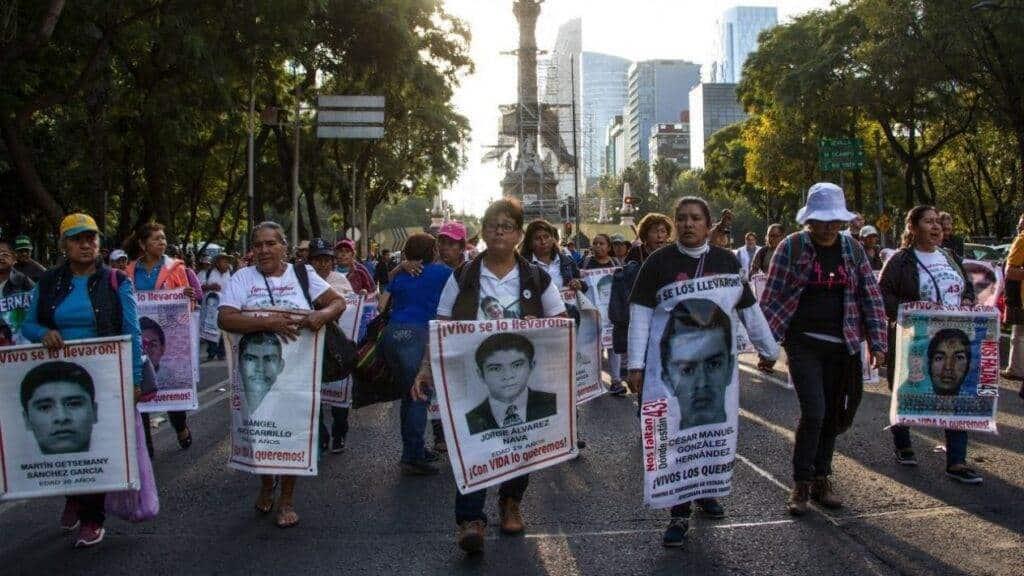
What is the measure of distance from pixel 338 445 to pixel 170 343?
1.61 metres

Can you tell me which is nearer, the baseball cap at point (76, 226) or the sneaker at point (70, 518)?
the baseball cap at point (76, 226)

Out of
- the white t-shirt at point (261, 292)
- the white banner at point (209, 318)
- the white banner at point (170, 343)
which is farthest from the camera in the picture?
the white banner at point (209, 318)

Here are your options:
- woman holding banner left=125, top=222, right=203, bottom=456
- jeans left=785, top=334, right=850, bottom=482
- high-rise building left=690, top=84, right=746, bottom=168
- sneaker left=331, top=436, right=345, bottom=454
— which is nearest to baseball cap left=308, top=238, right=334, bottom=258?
woman holding banner left=125, top=222, right=203, bottom=456

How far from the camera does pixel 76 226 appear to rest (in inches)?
216

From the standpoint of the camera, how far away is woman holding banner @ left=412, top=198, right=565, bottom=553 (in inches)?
202

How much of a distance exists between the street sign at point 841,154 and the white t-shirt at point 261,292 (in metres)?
27.8

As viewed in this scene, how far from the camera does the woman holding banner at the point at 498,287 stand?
513 centimetres

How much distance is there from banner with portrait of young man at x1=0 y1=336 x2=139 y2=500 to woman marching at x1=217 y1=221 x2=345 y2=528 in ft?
1.96

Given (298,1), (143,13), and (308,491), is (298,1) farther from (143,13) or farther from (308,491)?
(308,491)

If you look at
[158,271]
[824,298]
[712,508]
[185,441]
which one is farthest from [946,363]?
[158,271]

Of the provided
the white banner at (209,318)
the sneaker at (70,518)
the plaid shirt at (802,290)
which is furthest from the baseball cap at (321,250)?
the white banner at (209,318)

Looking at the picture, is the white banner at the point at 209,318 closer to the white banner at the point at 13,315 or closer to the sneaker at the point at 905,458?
the white banner at the point at 13,315

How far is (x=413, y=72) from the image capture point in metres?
22.9

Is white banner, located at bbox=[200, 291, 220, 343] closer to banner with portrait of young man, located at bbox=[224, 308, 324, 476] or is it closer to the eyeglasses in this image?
banner with portrait of young man, located at bbox=[224, 308, 324, 476]
